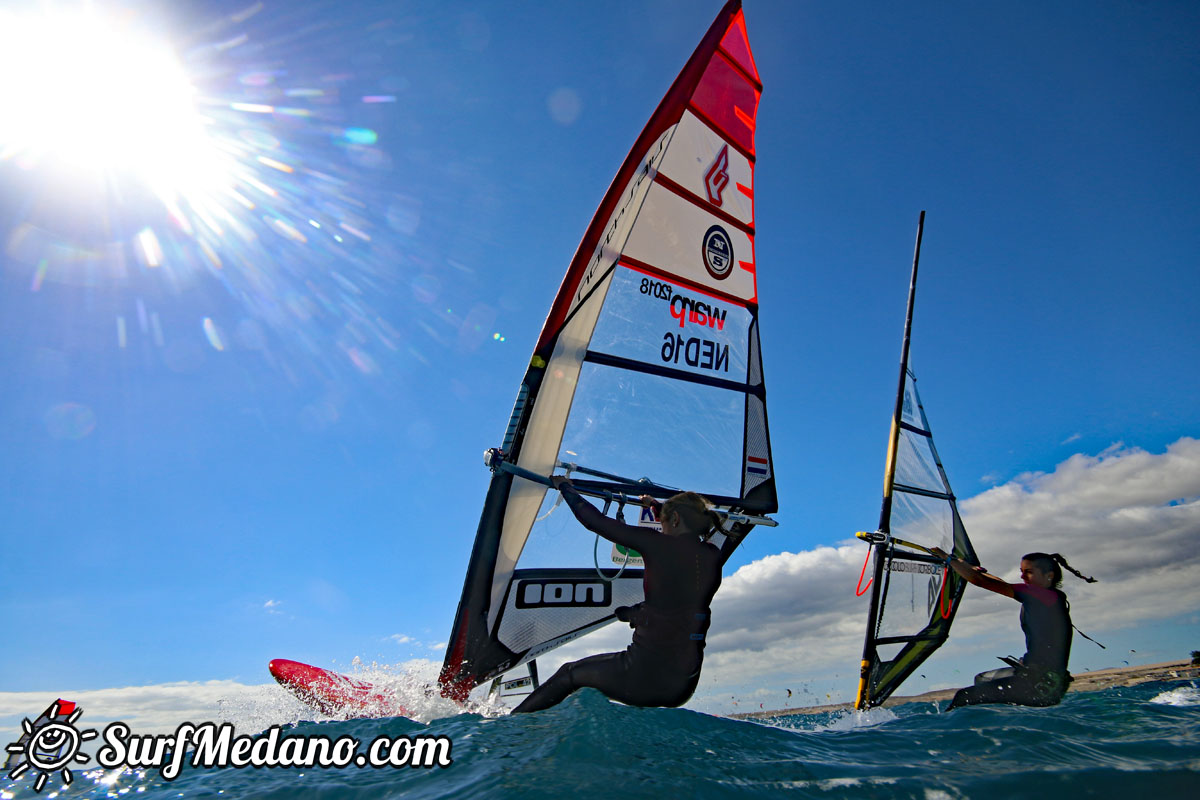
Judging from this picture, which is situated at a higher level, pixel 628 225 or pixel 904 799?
pixel 628 225

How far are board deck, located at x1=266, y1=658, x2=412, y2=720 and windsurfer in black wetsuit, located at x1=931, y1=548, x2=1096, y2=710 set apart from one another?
496 centimetres

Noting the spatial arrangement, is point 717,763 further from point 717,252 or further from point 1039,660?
point 717,252

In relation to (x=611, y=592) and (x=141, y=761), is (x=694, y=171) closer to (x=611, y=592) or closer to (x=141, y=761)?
(x=611, y=592)

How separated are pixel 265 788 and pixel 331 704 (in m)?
1.95

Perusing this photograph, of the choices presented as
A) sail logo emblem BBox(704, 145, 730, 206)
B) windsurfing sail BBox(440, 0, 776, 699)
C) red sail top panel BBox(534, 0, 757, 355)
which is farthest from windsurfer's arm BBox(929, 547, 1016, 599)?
red sail top panel BBox(534, 0, 757, 355)

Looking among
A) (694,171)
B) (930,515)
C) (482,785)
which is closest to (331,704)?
(482,785)

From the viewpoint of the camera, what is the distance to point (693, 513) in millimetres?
3504

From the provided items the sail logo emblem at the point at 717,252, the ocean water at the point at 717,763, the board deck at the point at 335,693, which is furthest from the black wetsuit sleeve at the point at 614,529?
the sail logo emblem at the point at 717,252

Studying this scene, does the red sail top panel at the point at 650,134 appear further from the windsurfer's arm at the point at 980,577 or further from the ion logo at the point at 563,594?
the windsurfer's arm at the point at 980,577

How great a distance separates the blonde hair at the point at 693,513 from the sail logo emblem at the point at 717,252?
3.17 metres

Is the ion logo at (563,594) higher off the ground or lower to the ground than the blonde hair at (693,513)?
lower

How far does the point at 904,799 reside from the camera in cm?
234

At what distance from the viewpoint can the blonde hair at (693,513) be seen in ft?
11.4

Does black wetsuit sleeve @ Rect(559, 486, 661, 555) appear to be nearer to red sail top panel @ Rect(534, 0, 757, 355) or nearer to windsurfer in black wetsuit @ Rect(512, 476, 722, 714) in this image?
windsurfer in black wetsuit @ Rect(512, 476, 722, 714)
